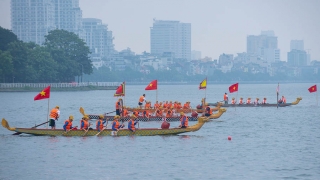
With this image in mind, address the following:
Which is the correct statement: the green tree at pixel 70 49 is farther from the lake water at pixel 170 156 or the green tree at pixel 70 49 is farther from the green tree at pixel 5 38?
the lake water at pixel 170 156

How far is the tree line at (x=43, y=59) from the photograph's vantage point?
156625 mm

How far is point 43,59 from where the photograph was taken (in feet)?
533

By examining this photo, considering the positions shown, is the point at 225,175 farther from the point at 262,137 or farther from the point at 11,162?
the point at 262,137

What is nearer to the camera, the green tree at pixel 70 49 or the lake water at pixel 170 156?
the lake water at pixel 170 156

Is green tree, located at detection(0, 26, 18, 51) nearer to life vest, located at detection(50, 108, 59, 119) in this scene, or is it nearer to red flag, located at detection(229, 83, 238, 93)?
red flag, located at detection(229, 83, 238, 93)

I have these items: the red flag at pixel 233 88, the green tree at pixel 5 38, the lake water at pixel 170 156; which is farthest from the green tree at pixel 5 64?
the lake water at pixel 170 156

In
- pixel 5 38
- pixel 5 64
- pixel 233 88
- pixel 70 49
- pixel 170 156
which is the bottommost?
pixel 170 156

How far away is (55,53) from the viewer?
173625 mm

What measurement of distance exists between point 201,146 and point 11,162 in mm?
12645

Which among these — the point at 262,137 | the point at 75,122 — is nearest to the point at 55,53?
the point at 75,122

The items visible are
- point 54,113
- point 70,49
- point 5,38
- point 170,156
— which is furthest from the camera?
point 70,49

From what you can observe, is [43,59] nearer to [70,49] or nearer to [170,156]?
[70,49]

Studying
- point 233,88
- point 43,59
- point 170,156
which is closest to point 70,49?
point 43,59

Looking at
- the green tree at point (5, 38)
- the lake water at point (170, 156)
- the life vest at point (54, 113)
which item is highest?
the green tree at point (5, 38)
